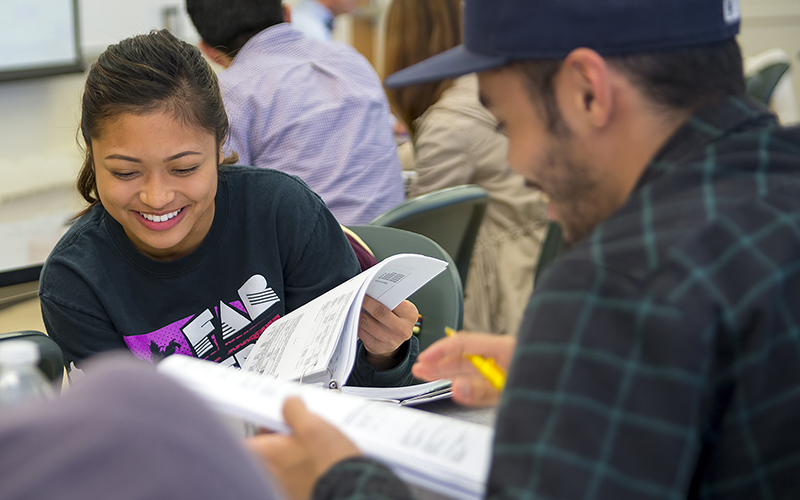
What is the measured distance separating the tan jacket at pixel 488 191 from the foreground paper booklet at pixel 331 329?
144 centimetres

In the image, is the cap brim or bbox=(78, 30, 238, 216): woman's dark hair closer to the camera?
the cap brim

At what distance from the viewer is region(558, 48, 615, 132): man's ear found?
0.63 m

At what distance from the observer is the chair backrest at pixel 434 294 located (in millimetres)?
1423

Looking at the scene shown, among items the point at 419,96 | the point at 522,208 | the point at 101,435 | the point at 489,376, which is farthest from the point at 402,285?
the point at 419,96

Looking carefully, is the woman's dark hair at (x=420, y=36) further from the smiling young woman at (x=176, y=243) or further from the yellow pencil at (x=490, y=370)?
the yellow pencil at (x=490, y=370)

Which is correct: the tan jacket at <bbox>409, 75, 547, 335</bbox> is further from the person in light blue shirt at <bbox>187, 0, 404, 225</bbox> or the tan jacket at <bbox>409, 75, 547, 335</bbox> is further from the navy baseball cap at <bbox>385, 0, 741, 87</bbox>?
the navy baseball cap at <bbox>385, 0, 741, 87</bbox>

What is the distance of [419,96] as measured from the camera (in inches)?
114

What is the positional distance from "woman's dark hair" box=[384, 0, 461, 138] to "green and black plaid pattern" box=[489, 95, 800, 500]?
7.70ft

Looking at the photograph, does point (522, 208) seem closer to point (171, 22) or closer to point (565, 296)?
point (565, 296)

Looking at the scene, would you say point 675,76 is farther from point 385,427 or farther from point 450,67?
point 385,427

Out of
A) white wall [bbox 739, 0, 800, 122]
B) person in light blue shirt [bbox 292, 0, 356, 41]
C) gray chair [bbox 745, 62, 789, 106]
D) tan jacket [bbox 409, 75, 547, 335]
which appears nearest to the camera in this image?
tan jacket [bbox 409, 75, 547, 335]

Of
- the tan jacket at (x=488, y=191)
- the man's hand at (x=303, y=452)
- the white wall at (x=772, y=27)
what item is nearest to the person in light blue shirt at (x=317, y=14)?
the tan jacket at (x=488, y=191)

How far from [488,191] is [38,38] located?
8.64ft

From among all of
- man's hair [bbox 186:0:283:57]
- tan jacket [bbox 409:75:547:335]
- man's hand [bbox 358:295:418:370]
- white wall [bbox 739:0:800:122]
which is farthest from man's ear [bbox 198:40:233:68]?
white wall [bbox 739:0:800:122]
